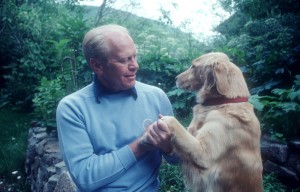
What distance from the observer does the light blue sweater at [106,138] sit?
2275 millimetres

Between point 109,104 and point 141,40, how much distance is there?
20.7ft

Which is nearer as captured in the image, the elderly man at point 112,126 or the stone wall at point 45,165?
the elderly man at point 112,126

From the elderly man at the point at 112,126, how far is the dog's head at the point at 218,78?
0.44 meters

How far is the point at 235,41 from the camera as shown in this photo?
8.84 m

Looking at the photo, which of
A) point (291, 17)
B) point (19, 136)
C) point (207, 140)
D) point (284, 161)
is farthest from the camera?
point (19, 136)

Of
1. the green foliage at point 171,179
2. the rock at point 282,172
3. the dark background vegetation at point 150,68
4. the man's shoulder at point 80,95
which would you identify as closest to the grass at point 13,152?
the dark background vegetation at point 150,68

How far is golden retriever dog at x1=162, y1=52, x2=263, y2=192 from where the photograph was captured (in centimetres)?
243

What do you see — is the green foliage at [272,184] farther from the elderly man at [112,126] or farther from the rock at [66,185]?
the rock at [66,185]

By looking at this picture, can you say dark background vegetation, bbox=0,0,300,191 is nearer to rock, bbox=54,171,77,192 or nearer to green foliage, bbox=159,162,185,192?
green foliage, bbox=159,162,185,192

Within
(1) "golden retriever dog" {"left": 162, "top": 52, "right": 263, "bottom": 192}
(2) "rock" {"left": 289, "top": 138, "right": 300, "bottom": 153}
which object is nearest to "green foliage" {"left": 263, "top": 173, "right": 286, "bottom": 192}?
(2) "rock" {"left": 289, "top": 138, "right": 300, "bottom": 153}

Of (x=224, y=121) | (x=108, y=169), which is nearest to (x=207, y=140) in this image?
(x=224, y=121)

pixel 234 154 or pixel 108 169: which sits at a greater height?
pixel 234 154

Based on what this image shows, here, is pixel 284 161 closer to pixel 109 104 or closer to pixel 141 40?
pixel 109 104

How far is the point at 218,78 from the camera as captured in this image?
2623 millimetres
